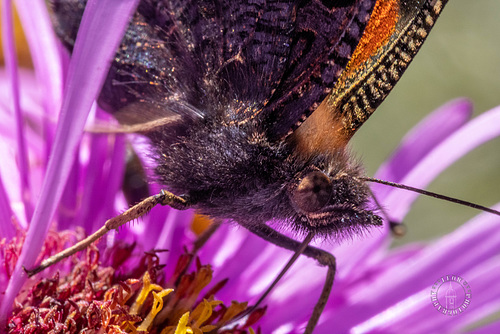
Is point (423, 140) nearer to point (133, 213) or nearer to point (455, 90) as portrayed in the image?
point (455, 90)

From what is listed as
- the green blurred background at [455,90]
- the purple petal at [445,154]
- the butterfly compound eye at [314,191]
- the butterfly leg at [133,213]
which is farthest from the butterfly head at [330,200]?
Answer: the green blurred background at [455,90]

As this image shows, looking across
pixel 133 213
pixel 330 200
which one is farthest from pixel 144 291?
pixel 330 200

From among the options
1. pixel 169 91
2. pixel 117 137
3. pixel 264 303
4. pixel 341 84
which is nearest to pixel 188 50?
pixel 169 91

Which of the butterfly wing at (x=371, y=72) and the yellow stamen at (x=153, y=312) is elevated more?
the butterfly wing at (x=371, y=72)

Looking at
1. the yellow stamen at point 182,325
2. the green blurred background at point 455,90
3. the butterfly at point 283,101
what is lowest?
the yellow stamen at point 182,325

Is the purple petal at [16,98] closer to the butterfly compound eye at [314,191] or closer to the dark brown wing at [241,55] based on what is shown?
the dark brown wing at [241,55]
